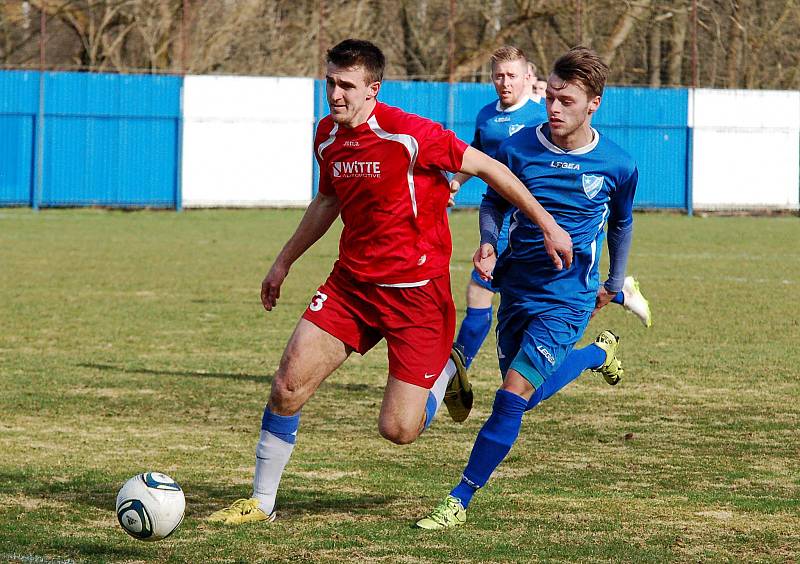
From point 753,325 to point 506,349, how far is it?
23.6 feet

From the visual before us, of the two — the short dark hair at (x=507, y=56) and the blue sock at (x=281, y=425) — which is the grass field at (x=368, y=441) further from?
the short dark hair at (x=507, y=56)

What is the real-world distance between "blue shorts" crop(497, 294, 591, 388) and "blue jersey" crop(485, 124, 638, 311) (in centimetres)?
4

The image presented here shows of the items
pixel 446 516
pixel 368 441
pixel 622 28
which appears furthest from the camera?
pixel 622 28

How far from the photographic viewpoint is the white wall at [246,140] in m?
31.5

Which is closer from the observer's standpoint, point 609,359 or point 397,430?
point 397,430

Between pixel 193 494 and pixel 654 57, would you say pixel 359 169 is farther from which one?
pixel 654 57

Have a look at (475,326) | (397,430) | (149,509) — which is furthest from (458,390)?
(475,326)

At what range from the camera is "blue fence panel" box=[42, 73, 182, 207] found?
30.7 m

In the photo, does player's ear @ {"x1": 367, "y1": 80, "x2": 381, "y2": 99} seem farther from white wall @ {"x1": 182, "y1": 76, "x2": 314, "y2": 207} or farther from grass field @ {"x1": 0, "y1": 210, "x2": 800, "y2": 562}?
white wall @ {"x1": 182, "y1": 76, "x2": 314, "y2": 207}

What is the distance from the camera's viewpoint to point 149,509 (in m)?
5.23

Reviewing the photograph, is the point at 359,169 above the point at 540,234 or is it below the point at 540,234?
above

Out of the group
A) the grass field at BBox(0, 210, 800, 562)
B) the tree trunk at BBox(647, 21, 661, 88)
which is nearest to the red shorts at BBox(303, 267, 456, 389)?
the grass field at BBox(0, 210, 800, 562)

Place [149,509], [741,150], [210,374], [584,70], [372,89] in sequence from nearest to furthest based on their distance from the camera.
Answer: [149,509]
[372,89]
[584,70]
[210,374]
[741,150]

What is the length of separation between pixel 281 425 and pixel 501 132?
164 inches
